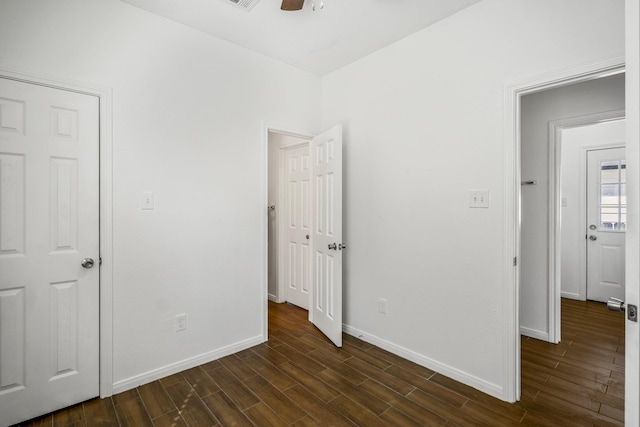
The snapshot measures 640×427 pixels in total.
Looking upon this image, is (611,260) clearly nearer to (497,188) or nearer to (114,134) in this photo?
(497,188)

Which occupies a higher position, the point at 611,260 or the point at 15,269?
the point at 15,269

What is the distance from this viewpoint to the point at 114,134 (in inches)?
85.0

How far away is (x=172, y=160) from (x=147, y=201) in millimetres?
360

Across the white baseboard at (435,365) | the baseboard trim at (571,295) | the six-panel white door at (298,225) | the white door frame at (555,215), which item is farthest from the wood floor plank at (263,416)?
the baseboard trim at (571,295)

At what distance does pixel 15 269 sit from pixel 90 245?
38 cm

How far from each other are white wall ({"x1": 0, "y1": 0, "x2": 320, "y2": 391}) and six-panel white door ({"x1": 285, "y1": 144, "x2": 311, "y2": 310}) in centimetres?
92

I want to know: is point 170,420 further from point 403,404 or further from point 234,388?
point 403,404

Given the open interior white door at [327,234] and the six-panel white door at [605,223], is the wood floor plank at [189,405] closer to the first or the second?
the open interior white door at [327,234]

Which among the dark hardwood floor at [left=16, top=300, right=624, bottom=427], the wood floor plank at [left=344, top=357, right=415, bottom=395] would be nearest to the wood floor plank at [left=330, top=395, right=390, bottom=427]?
the dark hardwood floor at [left=16, top=300, right=624, bottom=427]

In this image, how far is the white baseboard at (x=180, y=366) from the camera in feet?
7.25

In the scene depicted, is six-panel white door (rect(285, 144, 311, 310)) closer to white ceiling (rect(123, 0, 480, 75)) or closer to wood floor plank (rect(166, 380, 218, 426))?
white ceiling (rect(123, 0, 480, 75))

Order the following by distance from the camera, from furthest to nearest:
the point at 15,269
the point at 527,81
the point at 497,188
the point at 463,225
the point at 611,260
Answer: the point at 611,260 → the point at 463,225 → the point at 497,188 → the point at 527,81 → the point at 15,269

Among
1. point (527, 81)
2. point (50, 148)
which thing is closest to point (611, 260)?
point (527, 81)

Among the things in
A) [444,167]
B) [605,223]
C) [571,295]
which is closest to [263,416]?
[444,167]
